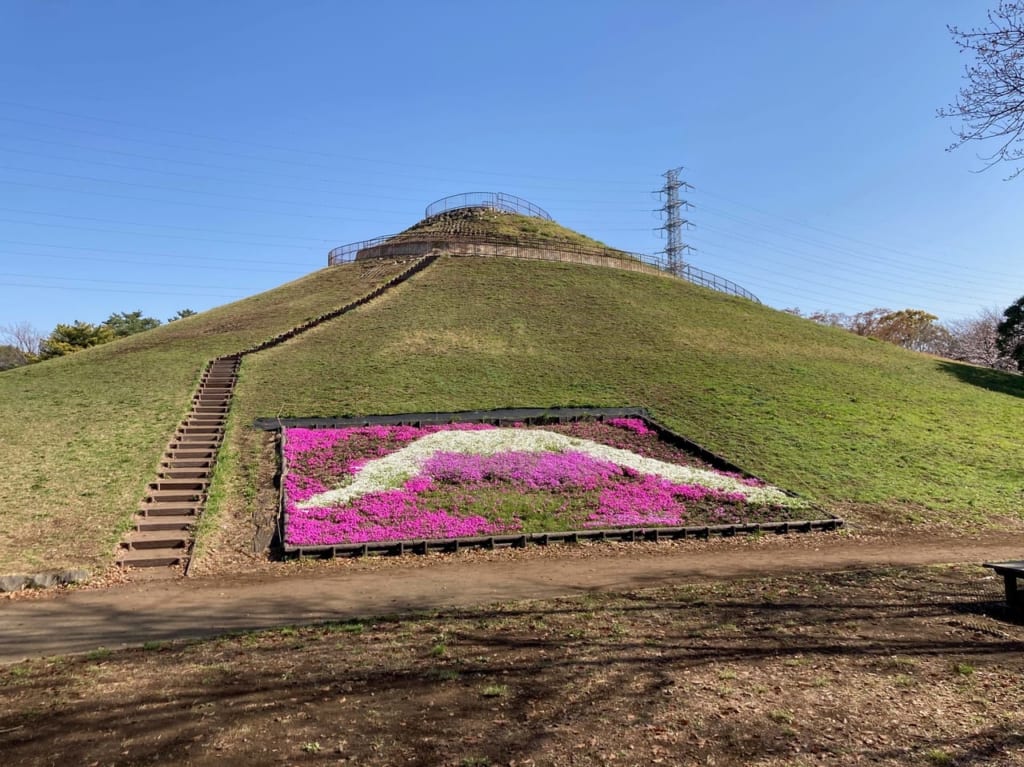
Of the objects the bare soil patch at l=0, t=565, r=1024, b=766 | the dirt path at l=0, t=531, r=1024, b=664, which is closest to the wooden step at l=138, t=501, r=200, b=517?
the dirt path at l=0, t=531, r=1024, b=664

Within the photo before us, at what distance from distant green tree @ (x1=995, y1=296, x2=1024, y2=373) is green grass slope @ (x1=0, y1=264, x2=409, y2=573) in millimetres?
45672

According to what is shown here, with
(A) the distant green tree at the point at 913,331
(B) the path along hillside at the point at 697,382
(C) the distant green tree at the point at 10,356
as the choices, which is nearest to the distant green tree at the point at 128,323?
(C) the distant green tree at the point at 10,356

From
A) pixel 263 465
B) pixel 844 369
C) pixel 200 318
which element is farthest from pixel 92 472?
pixel 844 369

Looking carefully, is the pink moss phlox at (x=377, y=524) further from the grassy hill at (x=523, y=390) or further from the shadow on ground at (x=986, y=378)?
the shadow on ground at (x=986, y=378)

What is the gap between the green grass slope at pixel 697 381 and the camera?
1917cm

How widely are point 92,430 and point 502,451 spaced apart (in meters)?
13.0

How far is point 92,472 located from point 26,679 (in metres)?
10.7

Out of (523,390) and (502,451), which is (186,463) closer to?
(502,451)

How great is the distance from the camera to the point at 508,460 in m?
17.7

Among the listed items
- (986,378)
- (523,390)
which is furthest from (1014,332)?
(523,390)

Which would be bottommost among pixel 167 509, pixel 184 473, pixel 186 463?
pixel 167 509

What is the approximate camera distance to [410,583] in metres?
10.9

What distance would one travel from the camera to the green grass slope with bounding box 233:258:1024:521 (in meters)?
19.2

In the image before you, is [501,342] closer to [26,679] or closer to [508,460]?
[508,460]
